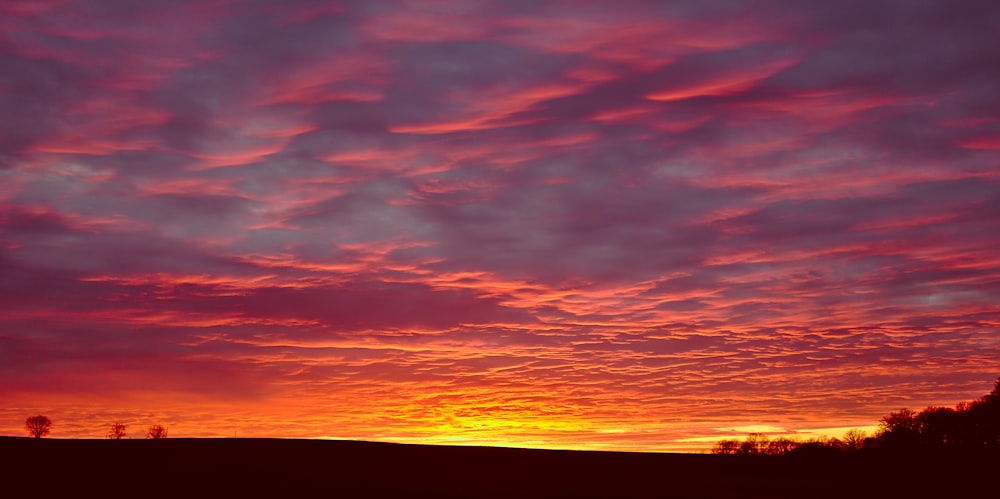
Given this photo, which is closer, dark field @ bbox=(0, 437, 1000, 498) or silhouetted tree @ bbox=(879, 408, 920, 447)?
dark field @ bbox=(0, 437, 1000, 498)

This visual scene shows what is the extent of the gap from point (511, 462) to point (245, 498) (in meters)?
30.0

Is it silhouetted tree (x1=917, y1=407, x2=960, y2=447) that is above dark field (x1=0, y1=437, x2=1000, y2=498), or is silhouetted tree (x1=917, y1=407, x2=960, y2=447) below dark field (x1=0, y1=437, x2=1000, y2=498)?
above

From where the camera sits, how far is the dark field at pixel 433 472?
4578 cm

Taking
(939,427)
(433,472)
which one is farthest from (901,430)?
(433,472)

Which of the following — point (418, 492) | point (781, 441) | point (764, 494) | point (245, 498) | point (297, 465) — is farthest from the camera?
point (781, 441)

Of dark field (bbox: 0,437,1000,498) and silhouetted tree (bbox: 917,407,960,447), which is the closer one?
dark field (bbox: 0,437,1000,498)

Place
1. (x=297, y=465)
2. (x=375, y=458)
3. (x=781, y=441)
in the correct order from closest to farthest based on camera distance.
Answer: (x=297, y=465) → (x=375, y=458) → (x=781, y=441)

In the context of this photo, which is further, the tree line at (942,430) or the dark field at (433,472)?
the tree line at (942,430)

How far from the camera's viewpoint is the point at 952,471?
218 feet

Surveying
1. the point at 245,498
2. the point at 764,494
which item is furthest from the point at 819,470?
the point at 245,498

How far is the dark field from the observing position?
45.8m

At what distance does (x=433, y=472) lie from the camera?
57.6 metres

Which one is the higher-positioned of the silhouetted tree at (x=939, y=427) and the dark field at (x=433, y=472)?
the silhouetted tree at (x=939, y=427)

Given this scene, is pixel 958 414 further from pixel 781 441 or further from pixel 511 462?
pixel 511 462
